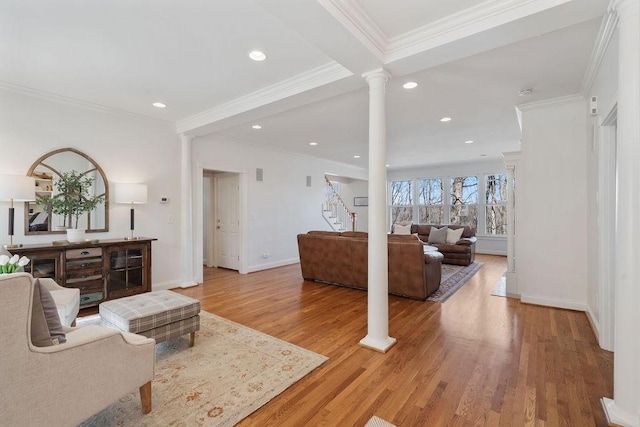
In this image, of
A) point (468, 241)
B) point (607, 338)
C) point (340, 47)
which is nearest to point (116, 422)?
point (340, 47)

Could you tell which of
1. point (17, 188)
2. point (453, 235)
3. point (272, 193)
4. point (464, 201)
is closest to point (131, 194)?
point (17, 188)

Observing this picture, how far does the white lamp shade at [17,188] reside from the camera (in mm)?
3236

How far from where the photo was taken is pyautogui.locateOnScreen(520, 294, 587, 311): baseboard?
371 centimetres

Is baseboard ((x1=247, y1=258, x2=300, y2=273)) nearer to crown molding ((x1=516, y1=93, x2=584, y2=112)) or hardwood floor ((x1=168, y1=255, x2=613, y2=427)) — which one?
hardwood floor ((x1=168, y1=255, x2=613, y2=427))

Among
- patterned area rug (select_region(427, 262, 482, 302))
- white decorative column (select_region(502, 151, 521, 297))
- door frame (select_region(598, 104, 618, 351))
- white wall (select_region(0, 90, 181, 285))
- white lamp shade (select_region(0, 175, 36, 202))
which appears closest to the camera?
door frame (select_region(598, 104, 618, 351))

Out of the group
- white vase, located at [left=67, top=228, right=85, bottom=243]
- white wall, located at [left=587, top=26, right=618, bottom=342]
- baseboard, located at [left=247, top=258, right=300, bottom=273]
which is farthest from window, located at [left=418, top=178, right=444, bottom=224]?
white vase, located at [left=67, top=228, right=85, bottom=243]

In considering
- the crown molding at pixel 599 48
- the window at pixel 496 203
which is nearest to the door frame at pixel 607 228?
the crown molding at pixel 599 48

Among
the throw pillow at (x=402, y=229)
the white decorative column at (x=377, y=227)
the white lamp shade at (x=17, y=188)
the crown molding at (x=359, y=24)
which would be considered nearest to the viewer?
the crown molding at (x=359, y=24)

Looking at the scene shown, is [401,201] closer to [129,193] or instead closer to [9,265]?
[129,193]

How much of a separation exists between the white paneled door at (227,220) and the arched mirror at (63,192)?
2.49 m

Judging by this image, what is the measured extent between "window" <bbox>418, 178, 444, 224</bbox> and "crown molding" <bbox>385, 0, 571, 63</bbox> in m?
7.90

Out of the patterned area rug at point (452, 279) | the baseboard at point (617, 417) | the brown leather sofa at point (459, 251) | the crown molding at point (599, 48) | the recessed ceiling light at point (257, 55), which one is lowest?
the patterned area rug at point (452, 279)

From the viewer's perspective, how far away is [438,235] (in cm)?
773

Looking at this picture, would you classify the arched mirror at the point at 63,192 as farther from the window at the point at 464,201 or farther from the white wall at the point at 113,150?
the window at the point at 464,201
